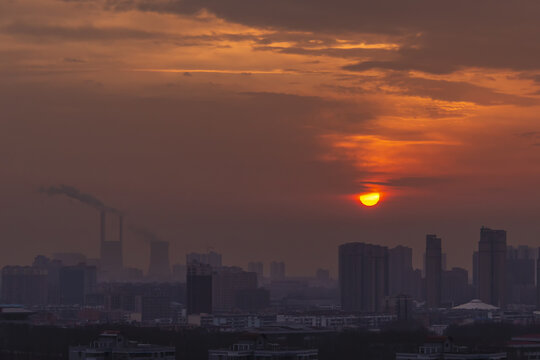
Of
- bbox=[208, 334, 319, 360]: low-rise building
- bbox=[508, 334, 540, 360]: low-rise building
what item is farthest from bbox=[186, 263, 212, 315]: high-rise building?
bbox=[208, 334, 319, 360]: low-rise building

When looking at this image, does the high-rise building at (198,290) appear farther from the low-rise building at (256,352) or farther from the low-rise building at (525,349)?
the low-rise building at (256,352)

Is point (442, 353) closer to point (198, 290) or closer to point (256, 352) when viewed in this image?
point (256, 352)

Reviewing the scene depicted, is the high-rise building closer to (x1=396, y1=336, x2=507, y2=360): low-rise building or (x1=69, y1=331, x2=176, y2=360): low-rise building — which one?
(x1=69, y1=331, x2=176, y2=360): low-rise building

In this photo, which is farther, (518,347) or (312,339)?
(312,339)

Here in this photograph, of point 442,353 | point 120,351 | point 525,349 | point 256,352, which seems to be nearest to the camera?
point 442,353

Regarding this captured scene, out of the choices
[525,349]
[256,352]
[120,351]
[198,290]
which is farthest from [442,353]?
[198,290]

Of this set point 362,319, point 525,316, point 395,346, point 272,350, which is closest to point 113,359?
point 272,350

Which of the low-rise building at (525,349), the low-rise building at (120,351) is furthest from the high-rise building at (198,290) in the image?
the low-rise building at (120,351)

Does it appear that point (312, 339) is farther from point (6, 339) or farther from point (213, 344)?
point (6, 339)
